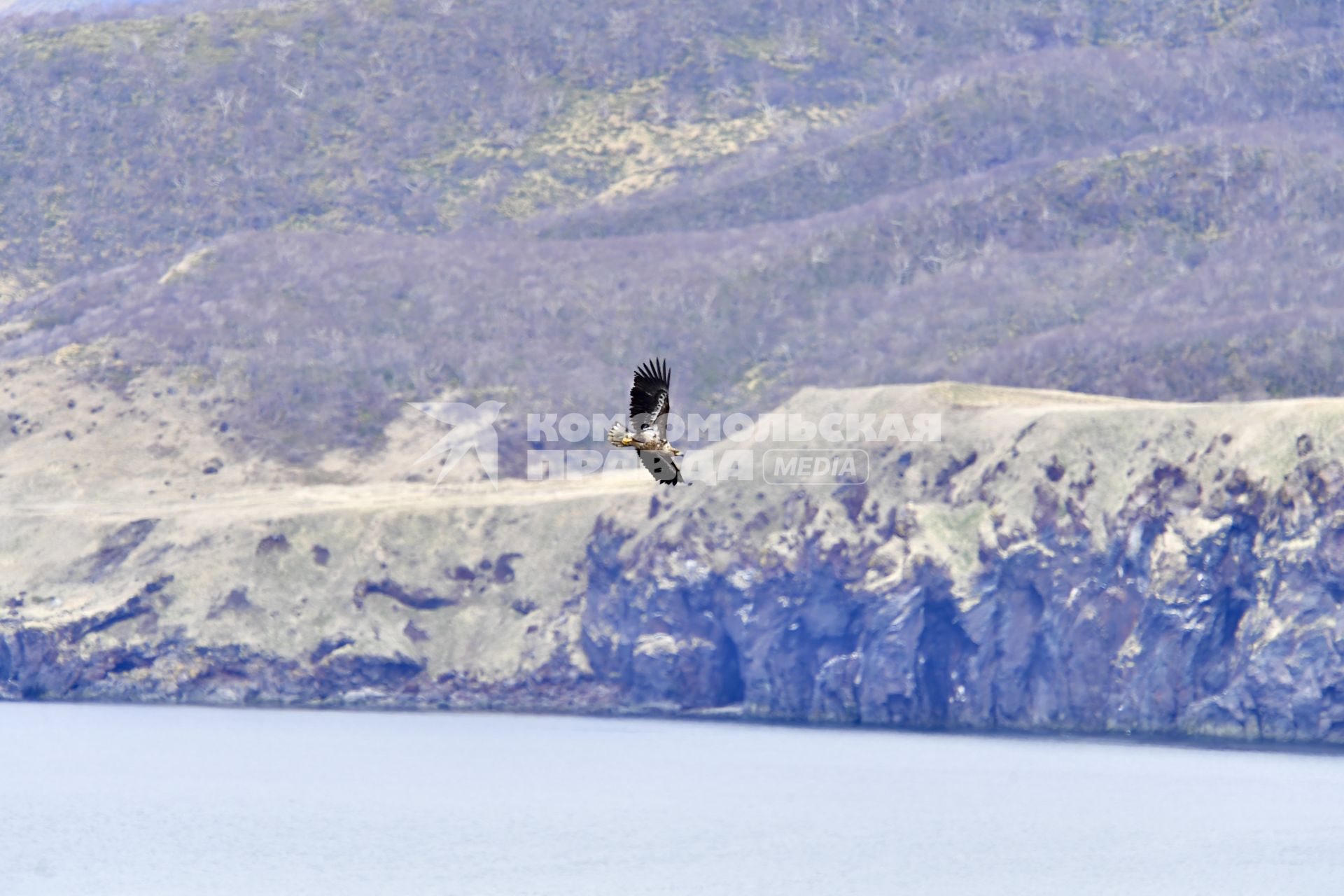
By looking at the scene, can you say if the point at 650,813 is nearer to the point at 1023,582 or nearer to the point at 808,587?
the point at 1023,582

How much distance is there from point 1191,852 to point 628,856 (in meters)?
18.7

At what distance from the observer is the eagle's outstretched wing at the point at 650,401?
1518 inches

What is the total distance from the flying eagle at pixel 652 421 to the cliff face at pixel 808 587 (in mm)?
70851

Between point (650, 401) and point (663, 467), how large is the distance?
45.2 inches

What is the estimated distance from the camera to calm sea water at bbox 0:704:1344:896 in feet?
242

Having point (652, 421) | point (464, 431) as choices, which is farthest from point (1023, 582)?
point (652, 421)

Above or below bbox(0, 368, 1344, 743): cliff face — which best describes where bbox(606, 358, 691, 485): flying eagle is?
above

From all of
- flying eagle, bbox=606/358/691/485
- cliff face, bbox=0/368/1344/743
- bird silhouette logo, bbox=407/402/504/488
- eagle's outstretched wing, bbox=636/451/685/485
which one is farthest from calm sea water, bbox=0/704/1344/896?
bird silhouette logo, bbox=407/402/504/488

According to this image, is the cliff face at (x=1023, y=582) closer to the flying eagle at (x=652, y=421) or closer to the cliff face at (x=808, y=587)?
the cliff face at (x=808, y=587)

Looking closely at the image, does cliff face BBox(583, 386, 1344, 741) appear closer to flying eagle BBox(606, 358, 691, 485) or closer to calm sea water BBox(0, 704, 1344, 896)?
calm sea water BBox(0, 704, 1344, 896)

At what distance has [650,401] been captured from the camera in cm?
3875

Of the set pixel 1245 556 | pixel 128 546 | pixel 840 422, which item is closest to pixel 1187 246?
pixel 840 422

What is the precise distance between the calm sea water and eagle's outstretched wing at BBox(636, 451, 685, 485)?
111ft

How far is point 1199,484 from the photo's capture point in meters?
111
